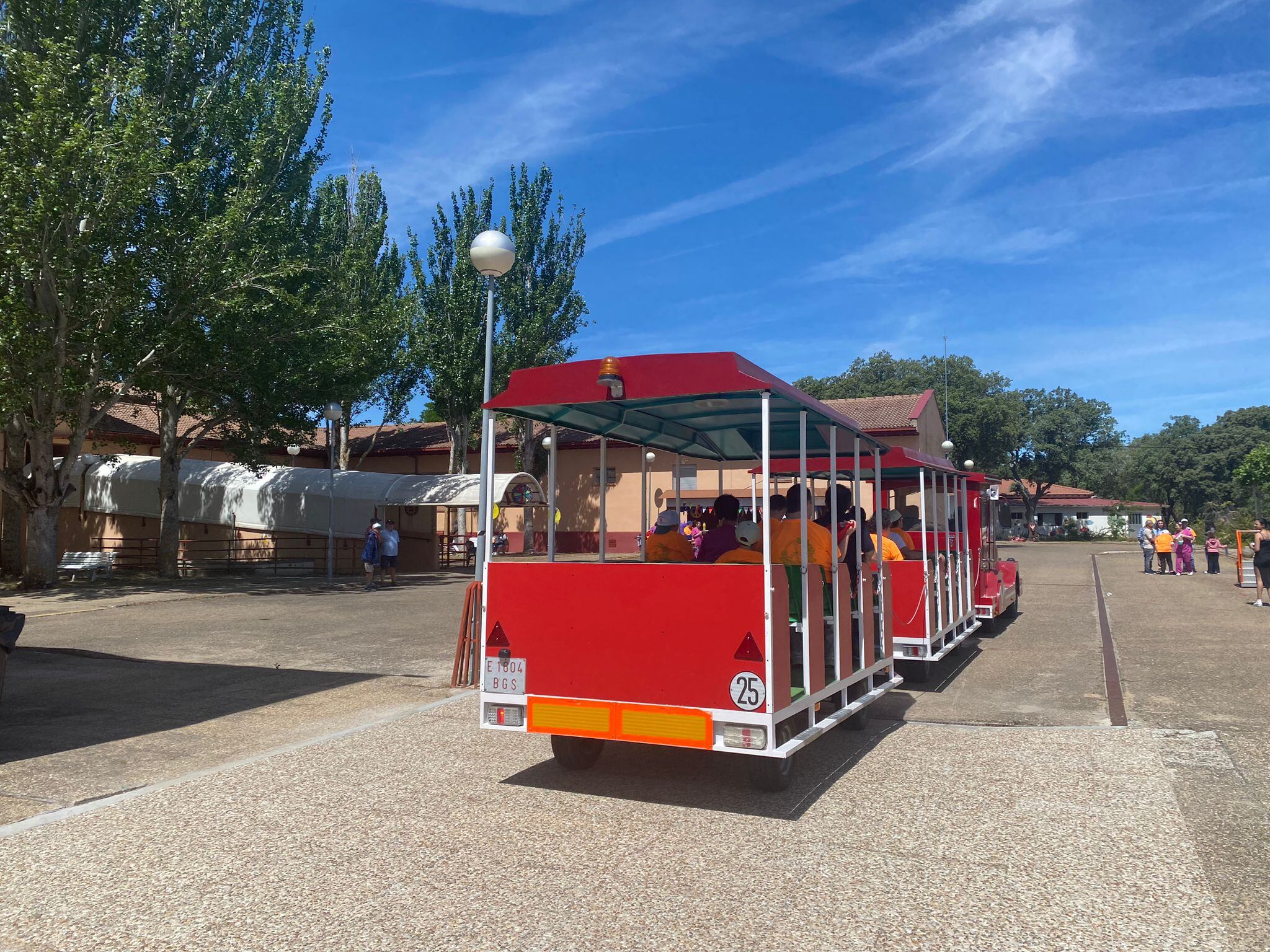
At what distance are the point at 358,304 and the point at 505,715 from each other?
2586cm

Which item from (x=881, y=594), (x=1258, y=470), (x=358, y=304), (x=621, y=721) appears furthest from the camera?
(x=1258, y=470)

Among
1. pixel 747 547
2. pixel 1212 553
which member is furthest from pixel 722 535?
pixel 1212 553

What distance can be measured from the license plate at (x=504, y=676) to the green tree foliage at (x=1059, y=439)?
65429 mm

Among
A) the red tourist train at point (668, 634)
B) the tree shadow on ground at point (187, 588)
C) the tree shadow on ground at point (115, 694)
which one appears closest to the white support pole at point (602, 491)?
the red tourist train at point (668, 634)

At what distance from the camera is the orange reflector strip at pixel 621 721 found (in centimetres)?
502

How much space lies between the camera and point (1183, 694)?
27.6ft

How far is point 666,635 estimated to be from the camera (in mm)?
5176

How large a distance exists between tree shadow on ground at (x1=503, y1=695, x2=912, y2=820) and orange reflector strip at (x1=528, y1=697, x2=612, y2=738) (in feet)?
1.62

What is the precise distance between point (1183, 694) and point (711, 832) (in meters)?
5.84

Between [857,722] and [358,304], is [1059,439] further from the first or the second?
[857,722]

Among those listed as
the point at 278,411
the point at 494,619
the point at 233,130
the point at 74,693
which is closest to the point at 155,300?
the point at 278,411

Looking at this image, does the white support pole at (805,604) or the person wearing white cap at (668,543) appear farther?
the person wearing white cap at (668,543)

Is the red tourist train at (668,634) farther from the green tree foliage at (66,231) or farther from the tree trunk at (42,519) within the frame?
the tree trunk at (42,519)

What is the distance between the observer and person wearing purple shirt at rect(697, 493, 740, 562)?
6500 millimetres
